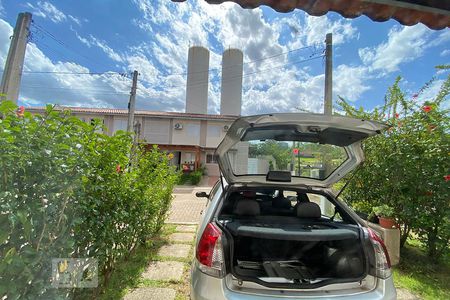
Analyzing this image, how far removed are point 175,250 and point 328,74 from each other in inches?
284

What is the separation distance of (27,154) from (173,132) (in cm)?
2000

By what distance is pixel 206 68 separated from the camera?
2744cm

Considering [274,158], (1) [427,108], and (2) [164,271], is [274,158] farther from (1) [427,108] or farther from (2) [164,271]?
(1) [427,108]

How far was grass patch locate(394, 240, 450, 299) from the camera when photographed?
10.1 feet

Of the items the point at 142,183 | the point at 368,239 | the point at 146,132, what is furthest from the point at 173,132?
the point at 368,239

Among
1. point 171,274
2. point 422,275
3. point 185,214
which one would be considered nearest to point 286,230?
point 171,274

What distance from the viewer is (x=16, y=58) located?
7352 mm

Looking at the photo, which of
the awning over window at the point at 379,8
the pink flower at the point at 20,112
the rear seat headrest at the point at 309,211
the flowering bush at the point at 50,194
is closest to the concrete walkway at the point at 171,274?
the flowering bush at the point at 50,194

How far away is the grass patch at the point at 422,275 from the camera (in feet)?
10.1

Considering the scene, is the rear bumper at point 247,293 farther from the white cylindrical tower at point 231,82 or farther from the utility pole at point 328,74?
the white cylindrical tower at point 231,82

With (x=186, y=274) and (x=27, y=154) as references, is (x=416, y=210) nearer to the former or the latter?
(x=186, y=274)

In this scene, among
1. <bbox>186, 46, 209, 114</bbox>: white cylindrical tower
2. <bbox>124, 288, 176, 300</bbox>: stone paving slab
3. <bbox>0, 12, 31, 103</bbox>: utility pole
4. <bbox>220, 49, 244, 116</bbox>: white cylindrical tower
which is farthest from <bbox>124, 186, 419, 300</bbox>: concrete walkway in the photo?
<bbox>220, 49, 244, 116</bbox>: white cylindrical tower

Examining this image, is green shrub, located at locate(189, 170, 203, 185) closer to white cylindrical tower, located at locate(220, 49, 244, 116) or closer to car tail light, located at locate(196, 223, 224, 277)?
white cylindrical tower, located at locate(220, 49, 244, 116)

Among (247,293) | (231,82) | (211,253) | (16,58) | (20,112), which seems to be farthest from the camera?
(231,82)
